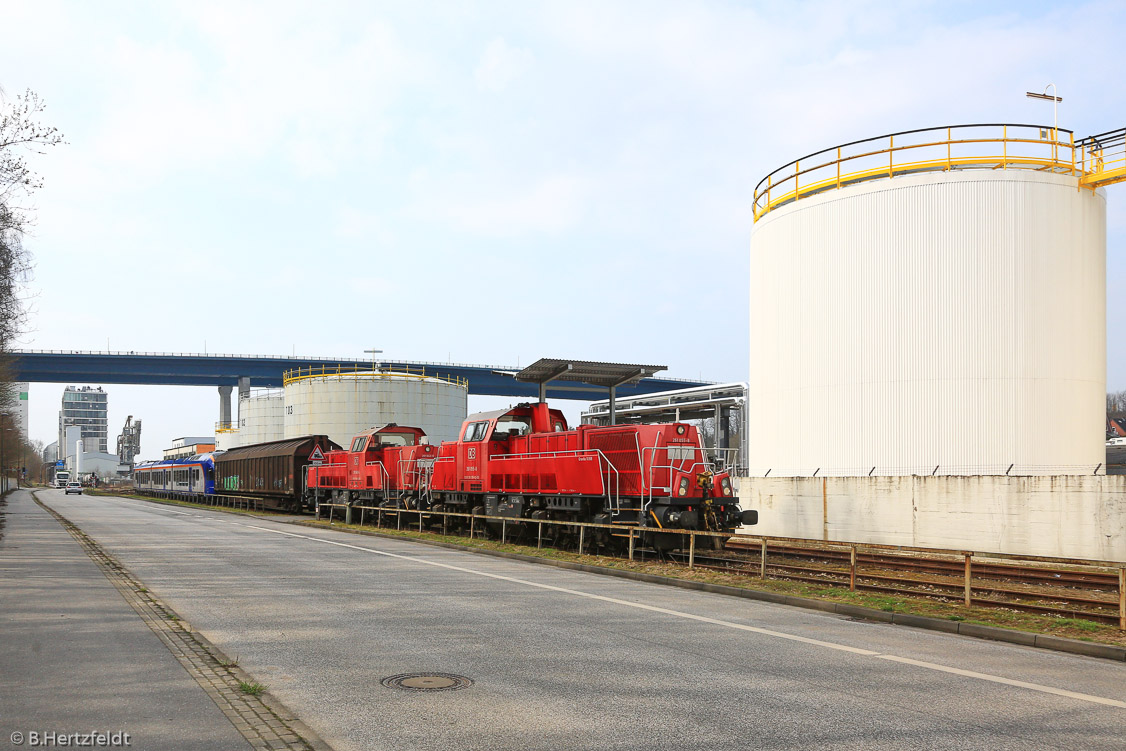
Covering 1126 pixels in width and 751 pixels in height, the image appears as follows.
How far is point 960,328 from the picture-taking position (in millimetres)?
21688

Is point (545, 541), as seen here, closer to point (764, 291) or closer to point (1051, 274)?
point (764, 291)

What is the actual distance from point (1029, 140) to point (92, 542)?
26.2 metres

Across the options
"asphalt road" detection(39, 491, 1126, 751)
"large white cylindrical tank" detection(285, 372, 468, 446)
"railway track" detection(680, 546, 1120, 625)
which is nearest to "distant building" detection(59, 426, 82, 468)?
"large white cylindrical tank" detection(285, 372, 468, 446)

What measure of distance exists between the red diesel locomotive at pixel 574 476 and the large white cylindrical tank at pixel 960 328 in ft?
17.9

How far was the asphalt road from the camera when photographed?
6426 mm

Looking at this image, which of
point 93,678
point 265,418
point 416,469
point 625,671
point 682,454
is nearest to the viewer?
point 93,678

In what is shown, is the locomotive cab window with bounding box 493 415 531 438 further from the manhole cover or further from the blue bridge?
the blue bridge

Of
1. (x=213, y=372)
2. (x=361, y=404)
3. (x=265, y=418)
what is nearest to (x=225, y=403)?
(x=213, y=372)

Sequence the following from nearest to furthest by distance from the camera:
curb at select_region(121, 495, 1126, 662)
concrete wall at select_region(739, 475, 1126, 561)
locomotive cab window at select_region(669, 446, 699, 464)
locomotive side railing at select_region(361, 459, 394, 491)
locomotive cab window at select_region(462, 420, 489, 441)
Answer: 1. curb at select_region(121, 495, 1126, 662)
2. concrete wall at select_region(739, 475, 1126, 561)
3. locomotive cab window at select_region(669, 446, 699, 464)
4. locomotive cab window at select_region(462, 420, 489, 441)
5. locomotive side railing at select_region(361, 459, 394, 491)

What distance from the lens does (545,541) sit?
23953mm

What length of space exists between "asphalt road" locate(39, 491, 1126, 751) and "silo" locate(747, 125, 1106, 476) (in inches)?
408

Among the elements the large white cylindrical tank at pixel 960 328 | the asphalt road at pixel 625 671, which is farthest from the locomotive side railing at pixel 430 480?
the asphalt road at pixel 625 671

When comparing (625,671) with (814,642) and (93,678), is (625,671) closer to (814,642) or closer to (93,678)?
(814,642)

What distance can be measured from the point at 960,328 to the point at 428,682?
18086mm
